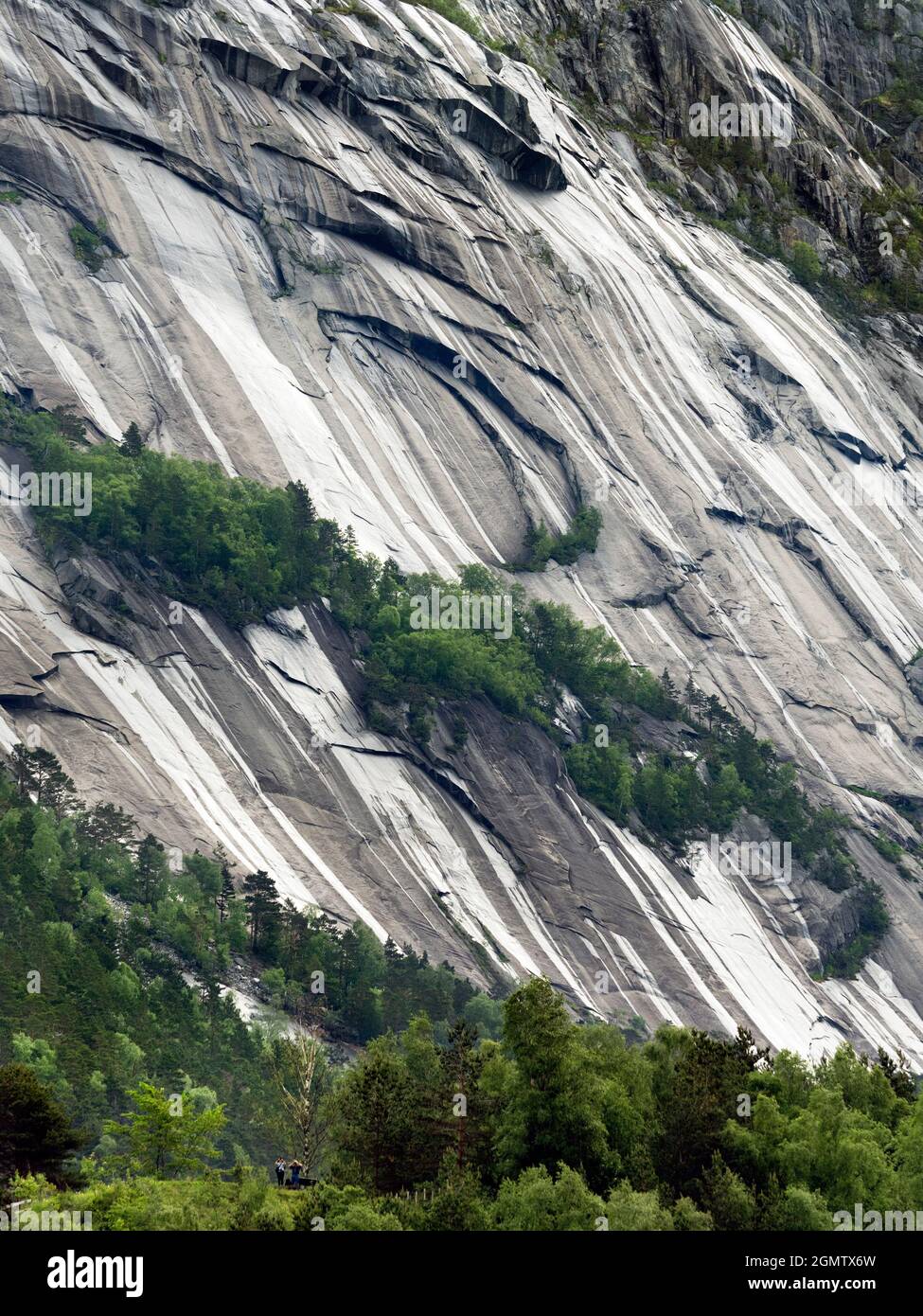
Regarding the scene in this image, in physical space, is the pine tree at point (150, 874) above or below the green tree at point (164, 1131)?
below

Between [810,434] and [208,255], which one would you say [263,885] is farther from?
[810,434]

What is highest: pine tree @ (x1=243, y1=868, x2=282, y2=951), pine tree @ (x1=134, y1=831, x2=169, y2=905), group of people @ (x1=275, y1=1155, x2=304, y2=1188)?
group of people @ (x1=275, y1=1155, x2=304, y2=1188)

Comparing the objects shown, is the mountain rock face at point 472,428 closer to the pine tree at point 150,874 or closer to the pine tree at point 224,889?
the pine tree at point 224,889

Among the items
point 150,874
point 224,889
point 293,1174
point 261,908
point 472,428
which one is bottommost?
point 224,889

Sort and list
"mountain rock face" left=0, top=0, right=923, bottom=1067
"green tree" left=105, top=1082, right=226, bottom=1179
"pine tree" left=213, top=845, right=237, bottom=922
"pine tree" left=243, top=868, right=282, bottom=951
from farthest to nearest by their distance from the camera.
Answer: "mountain rock face" left=0, top=0, right=923, bottom=1067 < "pine tree" left=213, top=845, right=237, bottom=922 < "pine tree" left=243, top=868, right=282, bottom=951 < "green tree" left=105, top=1082, right=226, bottom=1179

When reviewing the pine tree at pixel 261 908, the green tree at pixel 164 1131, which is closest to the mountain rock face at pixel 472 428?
the pine tree at pixel 261 908

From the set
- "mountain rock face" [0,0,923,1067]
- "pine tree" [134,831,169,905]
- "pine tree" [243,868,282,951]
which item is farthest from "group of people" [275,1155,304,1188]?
"mountain rock face" [0,0,923,1067]

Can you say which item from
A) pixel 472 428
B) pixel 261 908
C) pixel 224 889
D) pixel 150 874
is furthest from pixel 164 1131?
pixel 472 428

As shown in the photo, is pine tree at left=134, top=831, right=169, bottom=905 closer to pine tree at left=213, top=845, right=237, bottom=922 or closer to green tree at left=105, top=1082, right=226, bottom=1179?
pine tree at left=213, top=845, right=237, bottom=922

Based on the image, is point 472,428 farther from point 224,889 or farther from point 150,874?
point 150,874
